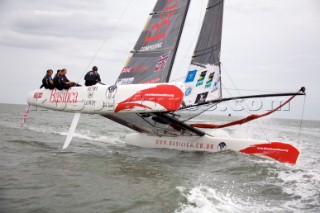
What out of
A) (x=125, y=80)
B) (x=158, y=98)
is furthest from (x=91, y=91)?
(x=158, y=98)

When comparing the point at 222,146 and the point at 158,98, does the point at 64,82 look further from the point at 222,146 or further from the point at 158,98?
the point at 222,146

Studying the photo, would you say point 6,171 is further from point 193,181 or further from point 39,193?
point 193,181

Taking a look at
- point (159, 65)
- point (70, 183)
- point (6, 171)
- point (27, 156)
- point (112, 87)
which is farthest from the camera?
point (159, 65)

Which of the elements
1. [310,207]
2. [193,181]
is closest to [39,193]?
[193,181]

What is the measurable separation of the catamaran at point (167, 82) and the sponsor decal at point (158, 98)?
21 mm

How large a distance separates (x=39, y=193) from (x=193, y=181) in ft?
7.61

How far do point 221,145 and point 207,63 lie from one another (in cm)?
207

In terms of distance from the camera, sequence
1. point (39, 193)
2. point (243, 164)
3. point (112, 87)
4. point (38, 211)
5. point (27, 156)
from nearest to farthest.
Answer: point (38, 211), point (39, 193), point (27, 156), point (243, 164), point (112, 87)

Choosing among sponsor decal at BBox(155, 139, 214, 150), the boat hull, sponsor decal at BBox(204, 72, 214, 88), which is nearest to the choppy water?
the boat hull

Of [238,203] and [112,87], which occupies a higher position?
[112,87]

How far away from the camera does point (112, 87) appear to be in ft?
24.1

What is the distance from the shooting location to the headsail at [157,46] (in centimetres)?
812

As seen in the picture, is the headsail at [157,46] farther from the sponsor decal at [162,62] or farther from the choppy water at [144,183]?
the choppy water at [144,183]

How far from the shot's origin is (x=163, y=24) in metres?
8.49
